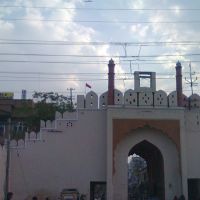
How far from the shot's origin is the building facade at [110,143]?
2309cm

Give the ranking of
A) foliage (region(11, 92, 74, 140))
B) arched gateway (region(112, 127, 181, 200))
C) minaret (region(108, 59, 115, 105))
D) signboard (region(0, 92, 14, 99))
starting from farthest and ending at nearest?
signboard (region(0, 92, 14, 99)) < foliage (region(11, 92, 74, 140)) < minaret (region(108, 59, 115, 105)) < arched gateway (region(112, 127, 181, 200))

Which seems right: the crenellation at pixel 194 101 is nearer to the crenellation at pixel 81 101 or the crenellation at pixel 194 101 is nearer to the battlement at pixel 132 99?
the battlement at pixel 132 99

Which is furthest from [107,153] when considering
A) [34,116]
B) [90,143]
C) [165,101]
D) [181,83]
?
[34,116]

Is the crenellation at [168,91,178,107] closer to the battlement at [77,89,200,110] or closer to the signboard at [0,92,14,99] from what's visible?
the battlement at [77,89,200,110]

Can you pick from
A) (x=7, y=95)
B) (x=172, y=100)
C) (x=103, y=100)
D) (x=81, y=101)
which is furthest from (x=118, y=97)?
(x=7, y=95)

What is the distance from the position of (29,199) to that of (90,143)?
170 inches

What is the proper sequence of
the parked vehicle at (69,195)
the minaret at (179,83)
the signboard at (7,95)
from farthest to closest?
the signboard at (7,95)
the minaret at (179,83)
the parked vehicle at (69,195)

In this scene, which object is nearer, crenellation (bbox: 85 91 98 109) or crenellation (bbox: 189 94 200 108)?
crenellation (bbox: 85 91 98 109)

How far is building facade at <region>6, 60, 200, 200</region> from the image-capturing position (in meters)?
23.1

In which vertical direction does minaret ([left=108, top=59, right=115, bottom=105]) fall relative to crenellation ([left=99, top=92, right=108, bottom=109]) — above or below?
above

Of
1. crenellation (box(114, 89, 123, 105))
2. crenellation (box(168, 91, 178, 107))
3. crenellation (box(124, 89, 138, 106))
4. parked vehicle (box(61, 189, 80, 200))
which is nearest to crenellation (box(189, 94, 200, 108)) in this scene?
crenellation (box(168, 91, 178, 107))

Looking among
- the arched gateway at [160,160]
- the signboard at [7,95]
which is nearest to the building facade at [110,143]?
the arched gateway at [160,160]

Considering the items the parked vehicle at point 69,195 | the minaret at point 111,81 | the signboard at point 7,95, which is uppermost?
the signboard at point 7,95

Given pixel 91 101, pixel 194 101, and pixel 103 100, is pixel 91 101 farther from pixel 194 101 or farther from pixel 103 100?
pixel 194 101
